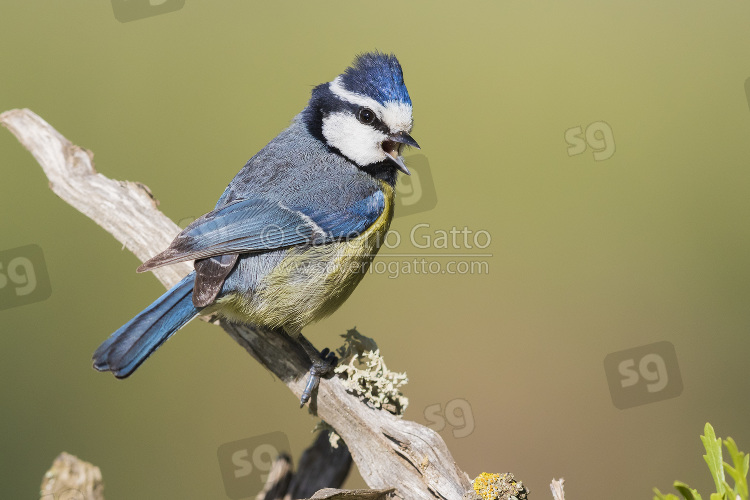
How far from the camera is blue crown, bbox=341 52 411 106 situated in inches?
94.1

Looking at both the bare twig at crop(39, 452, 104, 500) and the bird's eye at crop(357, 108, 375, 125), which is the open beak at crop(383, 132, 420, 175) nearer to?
the bird's eye at crop(357, 108, 375, 125)

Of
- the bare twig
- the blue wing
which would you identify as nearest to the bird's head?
the blue wing

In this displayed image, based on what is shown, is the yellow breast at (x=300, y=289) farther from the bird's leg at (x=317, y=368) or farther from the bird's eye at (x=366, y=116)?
the bird's eye at (x=366, y=116)

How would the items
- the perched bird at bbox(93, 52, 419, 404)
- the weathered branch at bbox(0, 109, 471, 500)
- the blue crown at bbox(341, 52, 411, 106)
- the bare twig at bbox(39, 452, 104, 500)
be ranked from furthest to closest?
the blue crown at bbox(341, 52, 411, 106)
the perched bird at bbox(93, 52, 419, 404)
the weathered branch at bbox(0, 109, 471, 500)
the bare twig at bbox(39, 452, 104, 500)

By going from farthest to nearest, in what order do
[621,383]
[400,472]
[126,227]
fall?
[621,383] → [126,227] → [400,472]

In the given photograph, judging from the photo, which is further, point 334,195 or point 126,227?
point 126,227

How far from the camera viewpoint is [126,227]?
8.71 feet

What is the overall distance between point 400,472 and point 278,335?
0.78 meters

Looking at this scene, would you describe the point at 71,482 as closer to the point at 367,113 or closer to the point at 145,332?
the point at 145,332

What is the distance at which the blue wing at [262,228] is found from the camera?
2.10 metres

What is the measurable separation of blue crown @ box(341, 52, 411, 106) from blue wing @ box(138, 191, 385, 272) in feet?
1.21

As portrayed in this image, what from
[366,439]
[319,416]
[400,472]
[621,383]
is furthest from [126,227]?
[621,383]

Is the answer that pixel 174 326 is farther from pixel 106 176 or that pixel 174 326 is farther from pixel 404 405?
pixel 106 176

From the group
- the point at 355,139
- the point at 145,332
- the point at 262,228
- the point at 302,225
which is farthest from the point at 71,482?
the point at 355,139
